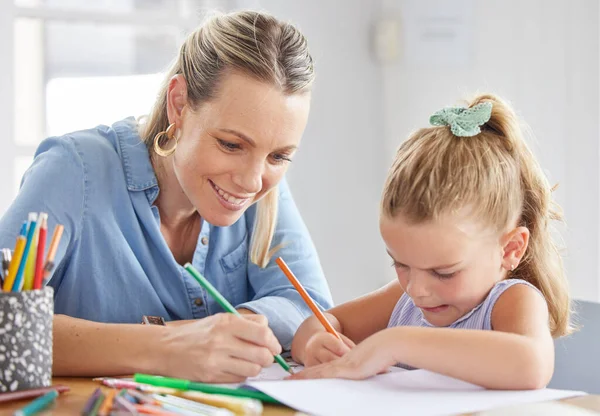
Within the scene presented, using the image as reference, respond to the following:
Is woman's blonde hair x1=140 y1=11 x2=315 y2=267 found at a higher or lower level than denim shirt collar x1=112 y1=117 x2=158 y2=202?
higher

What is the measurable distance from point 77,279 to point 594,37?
171 cm

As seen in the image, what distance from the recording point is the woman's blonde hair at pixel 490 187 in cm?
116

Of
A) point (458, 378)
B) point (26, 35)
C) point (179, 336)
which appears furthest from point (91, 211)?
point (26, 35)

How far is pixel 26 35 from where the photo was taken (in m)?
2.70

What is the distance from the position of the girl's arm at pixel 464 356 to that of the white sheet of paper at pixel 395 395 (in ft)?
0.05

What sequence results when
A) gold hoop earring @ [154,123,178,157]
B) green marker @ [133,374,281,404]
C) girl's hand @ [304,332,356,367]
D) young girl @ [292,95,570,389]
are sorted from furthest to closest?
gold hoop earring @ [154,123,178,157]
girl's hand @ [304,332,356,367]
young girl @ [292,95,570,389]
green marker @ [133,374,281,404]

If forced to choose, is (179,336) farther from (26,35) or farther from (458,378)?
(26,35)

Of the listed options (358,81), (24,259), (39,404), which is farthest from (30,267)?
(358,81)

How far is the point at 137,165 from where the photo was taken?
1456 millimetres

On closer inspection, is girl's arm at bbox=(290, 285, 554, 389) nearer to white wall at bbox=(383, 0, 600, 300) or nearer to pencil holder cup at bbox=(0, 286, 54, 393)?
pencil holder cup at bbox=(0, 286, 54, 393)

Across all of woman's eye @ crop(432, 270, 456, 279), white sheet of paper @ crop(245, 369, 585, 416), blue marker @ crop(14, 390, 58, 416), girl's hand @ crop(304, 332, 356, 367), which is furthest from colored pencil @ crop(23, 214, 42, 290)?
woman's eye @ crop(432, 270, 456, 279)

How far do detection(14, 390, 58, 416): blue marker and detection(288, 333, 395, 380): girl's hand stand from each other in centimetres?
30

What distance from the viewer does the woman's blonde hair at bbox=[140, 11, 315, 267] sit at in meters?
1.34

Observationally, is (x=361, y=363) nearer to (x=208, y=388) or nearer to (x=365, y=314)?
(x=208, y=388)
